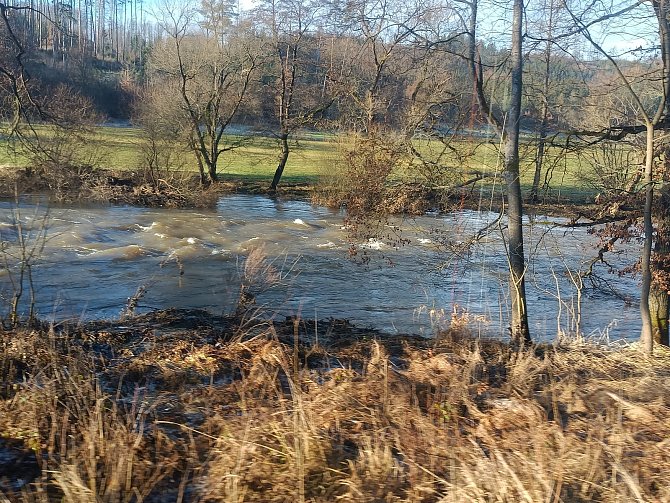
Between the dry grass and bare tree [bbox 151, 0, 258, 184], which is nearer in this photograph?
the dry grass

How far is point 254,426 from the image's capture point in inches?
174

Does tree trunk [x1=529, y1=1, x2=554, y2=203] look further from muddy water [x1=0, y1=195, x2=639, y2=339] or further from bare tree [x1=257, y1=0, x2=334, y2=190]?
bare tree [x1=257, y1=0, x2=334, y2=190]

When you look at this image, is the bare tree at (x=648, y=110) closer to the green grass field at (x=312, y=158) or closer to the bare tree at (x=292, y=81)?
the green grass field at (x=312, y=158)

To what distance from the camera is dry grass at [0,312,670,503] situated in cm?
372

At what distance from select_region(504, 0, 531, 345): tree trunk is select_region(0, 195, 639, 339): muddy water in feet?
0.90

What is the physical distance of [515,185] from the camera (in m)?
9.05

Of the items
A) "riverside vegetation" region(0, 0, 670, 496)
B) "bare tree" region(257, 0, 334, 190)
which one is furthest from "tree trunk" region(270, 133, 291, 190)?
"riverside vegetation" region(0, 0, 670, 496)

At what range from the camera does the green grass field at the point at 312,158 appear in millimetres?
9742

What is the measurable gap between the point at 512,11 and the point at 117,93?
5102 cm

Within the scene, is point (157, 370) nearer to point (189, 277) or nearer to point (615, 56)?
point (615, 56)

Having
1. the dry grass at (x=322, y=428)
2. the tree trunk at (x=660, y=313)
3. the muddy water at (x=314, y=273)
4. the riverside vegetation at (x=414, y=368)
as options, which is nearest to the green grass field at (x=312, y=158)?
the riverside vegetation at (x=414, y=368)

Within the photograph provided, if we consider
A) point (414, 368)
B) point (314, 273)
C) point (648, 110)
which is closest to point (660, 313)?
point (648, 110)

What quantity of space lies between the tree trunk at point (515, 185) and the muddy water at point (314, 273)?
0.90 feet

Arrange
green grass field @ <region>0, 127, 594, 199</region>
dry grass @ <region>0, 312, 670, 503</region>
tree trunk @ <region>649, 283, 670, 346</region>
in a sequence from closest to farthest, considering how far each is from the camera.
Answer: dry grass @ <region>0, 312, 670, 503</region> → green grass field @ <region>0, 127, 594, 199</region> → tree trunk @ <region>649, 283, 670, 346</region>
